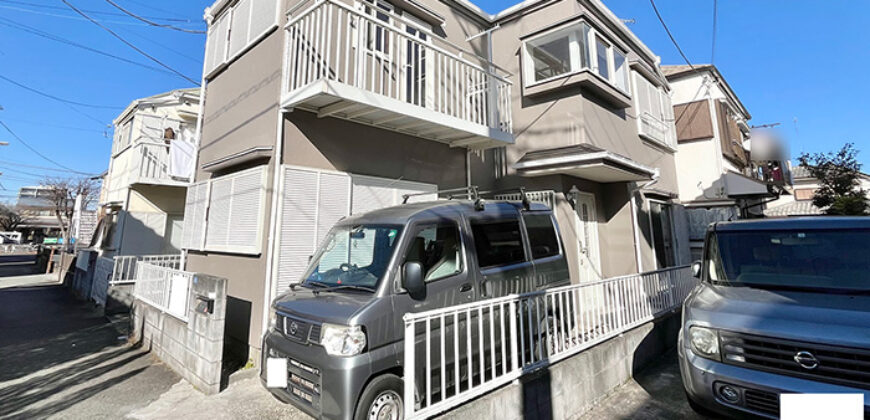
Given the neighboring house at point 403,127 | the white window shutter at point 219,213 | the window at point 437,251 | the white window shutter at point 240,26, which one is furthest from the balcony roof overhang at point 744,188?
the white window shutter at point 240,26

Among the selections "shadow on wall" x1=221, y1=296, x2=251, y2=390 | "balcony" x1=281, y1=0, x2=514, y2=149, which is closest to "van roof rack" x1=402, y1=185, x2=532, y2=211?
"balcony" x1=281, y1=0, x2=514, y2=149

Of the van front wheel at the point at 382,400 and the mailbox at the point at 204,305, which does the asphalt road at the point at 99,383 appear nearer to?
the mailbox at the point at 204,305

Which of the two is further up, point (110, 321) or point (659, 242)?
point (659, 242)

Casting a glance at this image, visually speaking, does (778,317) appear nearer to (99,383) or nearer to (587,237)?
(587,237)

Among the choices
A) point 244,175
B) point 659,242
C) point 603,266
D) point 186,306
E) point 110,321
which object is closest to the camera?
point 186,306

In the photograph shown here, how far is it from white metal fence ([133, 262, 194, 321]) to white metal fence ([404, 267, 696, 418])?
358 cm

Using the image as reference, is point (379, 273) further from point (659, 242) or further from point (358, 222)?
point (659, 242)

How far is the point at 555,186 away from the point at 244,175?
19.7ft

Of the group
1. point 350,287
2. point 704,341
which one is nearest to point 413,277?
point 350,287

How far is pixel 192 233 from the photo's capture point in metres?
6.86

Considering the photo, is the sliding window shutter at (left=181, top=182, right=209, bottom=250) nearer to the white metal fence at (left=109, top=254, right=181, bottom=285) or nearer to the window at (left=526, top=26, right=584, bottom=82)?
the white metal fence at (left=109, top=254, right=181, bottom=285)

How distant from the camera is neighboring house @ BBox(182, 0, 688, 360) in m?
5.03

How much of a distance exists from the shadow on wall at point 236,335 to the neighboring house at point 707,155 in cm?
1298

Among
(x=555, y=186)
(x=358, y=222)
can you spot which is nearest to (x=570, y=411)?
(x=358, y=222)
